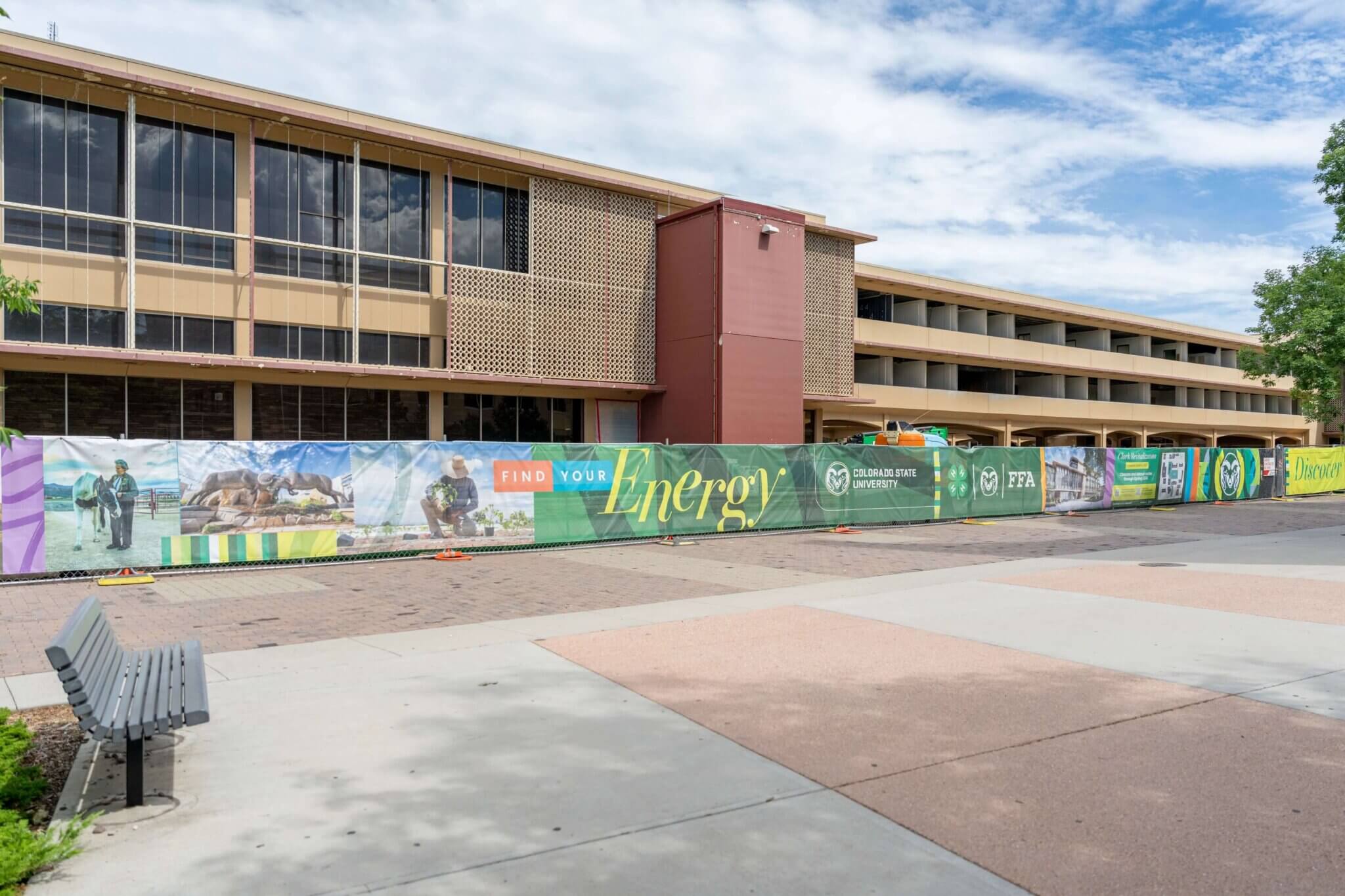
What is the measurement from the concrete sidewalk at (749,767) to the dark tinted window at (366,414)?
1771 centimetres

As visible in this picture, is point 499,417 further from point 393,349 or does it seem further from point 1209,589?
point 1209,589

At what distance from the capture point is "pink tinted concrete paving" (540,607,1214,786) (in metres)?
5.54

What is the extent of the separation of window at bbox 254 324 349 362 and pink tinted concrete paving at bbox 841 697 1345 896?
872 inches

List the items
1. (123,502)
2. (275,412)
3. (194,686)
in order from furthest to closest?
(275,412), (123,502), (194,686)

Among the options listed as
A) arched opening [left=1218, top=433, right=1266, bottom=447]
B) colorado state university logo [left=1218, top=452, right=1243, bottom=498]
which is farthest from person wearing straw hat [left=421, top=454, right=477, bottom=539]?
arched opening [left=1218, top=433, right=1266, bottom=447]

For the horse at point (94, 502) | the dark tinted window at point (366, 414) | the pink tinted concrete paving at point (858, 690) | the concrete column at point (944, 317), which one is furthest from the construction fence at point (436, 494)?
the concrete column at point (944, 317)

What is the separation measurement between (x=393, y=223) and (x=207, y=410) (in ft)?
23.0

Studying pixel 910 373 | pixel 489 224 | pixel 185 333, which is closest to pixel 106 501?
pixel 185 333

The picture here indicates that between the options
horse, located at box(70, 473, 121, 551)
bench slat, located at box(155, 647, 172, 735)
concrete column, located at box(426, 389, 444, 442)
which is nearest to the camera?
bench slat, located at box(155, 647, 172, 735)

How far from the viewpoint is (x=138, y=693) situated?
4.94 meters

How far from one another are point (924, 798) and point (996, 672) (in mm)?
2951

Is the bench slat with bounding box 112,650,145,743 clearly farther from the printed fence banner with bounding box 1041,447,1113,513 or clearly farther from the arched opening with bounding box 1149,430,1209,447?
the arched opening with bounding box 1149,430,1209,447

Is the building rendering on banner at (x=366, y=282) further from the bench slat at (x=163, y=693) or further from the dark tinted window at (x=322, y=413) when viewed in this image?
the bench slat at (x=163, y=693)

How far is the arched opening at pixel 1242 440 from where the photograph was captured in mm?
68250
